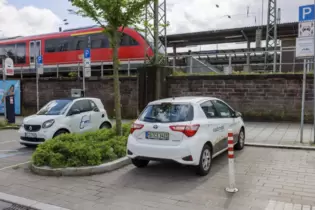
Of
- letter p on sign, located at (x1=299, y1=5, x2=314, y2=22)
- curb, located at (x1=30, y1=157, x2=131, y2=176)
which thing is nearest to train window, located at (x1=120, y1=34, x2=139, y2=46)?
letter p on sign, located at (x1=299, y1=5, x2=314, y2=22)

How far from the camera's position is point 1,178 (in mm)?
6281

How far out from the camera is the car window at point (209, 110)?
6470 mm

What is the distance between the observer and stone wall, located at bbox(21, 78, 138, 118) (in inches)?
652

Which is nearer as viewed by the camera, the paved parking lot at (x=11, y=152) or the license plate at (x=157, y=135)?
the license plate at (x=157, y=135)

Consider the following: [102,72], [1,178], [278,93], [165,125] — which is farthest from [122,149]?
[102,72]

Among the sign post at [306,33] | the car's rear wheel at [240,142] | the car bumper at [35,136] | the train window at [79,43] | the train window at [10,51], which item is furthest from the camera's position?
the train window at [10,51]

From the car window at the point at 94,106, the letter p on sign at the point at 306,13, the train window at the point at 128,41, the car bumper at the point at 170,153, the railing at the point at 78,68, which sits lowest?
the car bumper at the point at 170,153

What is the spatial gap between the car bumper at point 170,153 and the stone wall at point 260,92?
8777 mm

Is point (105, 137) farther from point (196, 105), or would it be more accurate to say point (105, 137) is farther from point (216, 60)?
point (216, 60)

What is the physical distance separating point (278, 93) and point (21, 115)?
1608cm

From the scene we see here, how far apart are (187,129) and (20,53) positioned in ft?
69.9

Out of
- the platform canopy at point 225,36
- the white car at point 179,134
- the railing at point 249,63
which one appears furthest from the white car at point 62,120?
the platform canopy at point 225,36

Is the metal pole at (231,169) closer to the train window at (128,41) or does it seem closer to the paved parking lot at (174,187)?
the paved parking lot at (174,187)

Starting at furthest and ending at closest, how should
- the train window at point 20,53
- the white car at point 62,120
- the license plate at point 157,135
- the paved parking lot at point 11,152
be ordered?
1. the train window at point 20,53
2. the white car at point 62,120
3. the paved parking lot at point 11,152
4. the license plate at point 157,135
